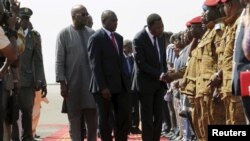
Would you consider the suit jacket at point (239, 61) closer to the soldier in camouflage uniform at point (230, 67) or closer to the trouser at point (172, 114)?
the soldier in camouflage uniform at point (230, 67)

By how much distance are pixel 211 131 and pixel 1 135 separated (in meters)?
2.49

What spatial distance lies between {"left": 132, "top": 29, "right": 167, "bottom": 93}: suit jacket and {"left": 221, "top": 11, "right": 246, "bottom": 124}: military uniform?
282 centimetres

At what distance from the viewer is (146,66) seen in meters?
10.4

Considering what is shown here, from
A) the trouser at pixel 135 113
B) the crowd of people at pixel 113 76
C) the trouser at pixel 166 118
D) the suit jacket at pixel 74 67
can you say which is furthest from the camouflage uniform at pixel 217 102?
the trouser at pixel 135 113

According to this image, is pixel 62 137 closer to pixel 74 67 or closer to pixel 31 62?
pixel 31 62

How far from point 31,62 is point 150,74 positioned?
7.06ft

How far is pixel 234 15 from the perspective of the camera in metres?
7.52

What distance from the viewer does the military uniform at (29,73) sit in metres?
11.4

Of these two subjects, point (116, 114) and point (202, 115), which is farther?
point (116, 114)

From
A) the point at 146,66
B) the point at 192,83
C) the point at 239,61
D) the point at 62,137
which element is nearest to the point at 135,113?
the point at 62,137

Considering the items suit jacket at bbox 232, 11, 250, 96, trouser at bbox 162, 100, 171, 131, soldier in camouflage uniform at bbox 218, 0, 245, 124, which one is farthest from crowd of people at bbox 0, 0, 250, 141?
trouser at bbox 162, 100, 171, 131

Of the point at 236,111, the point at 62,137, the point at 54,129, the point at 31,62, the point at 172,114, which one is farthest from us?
the point at 54,129

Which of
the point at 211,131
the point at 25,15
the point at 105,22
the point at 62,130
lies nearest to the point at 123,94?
the point at 105,22

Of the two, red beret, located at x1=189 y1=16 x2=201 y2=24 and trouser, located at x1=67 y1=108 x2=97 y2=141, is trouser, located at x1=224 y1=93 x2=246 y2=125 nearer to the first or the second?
red beret, located at x1=189 y1=16 x2=201 y2=24
